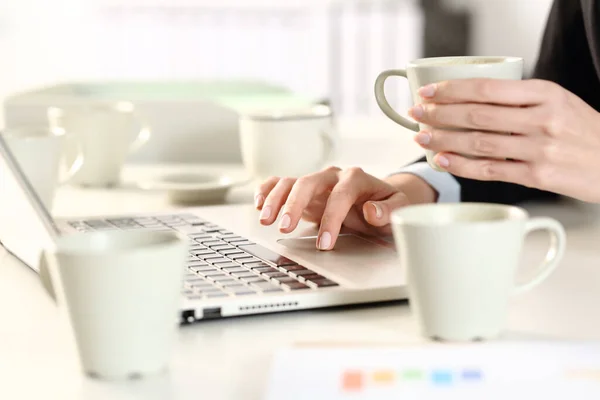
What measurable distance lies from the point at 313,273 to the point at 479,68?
0.22 metres

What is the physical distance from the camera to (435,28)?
14.2 feet

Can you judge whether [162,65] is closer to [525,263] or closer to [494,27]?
[494,27]

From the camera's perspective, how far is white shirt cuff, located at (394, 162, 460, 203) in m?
1.11

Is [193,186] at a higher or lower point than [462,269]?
lower

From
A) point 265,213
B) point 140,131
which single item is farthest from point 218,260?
point 140,131

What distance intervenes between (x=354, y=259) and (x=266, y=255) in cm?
8

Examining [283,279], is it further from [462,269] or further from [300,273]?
[462,269]

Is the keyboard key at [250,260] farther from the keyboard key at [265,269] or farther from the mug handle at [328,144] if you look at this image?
the mug handle at [328,144]

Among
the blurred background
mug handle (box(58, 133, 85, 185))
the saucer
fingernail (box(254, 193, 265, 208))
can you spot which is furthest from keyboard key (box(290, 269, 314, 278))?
the blurred background

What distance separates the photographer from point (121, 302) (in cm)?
58

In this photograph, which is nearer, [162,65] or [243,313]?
[243,313]

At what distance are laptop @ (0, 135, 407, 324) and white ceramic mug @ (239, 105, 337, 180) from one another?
0.23 metres

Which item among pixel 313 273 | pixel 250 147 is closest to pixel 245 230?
pixel 313 273

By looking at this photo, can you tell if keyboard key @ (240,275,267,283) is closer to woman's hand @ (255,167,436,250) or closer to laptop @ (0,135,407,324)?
laptop @ (0,135,407,324)
